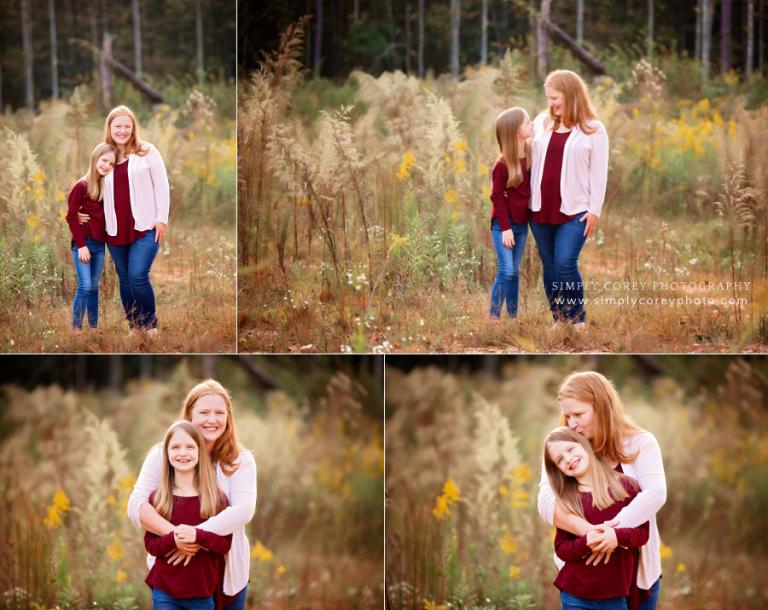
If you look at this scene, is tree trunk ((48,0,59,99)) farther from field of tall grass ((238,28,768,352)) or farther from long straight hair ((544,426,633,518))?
long straight hair ((544,426,633,518))

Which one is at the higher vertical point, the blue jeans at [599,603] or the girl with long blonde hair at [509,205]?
the girl with long blonde hair at [509,205]

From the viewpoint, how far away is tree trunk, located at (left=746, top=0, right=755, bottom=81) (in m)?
6.47

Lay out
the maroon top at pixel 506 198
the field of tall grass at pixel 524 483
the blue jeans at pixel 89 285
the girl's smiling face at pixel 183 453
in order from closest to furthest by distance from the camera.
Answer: the girl's smiling face at pixel 183 453, the field of tall grass at pixel 524 483, the maroon top at pixel 506 198, the blue jeans at pixel 89 285

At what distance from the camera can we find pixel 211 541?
5.43 m

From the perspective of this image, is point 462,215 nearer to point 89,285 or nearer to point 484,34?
point 484,34

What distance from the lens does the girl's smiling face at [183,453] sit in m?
5.55

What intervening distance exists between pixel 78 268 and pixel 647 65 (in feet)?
11.2

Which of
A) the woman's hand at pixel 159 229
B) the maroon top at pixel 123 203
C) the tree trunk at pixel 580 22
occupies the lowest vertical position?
the woman's hand at pixel 159 229

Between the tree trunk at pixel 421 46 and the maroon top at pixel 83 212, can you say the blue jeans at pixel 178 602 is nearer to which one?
the maroon top at pixel 83 212

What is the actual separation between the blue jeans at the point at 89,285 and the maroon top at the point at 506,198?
2254 mm

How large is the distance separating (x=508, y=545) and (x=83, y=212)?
9.90ft

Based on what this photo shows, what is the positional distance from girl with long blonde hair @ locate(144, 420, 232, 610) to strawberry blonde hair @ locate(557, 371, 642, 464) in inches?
68.6

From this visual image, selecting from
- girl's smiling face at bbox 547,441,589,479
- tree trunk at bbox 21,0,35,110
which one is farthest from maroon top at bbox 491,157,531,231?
tree trunk at bbox 21,0,35,110

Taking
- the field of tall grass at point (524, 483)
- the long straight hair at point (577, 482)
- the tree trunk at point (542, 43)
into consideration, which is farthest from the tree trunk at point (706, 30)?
the long straight hair at point (577, 482)
